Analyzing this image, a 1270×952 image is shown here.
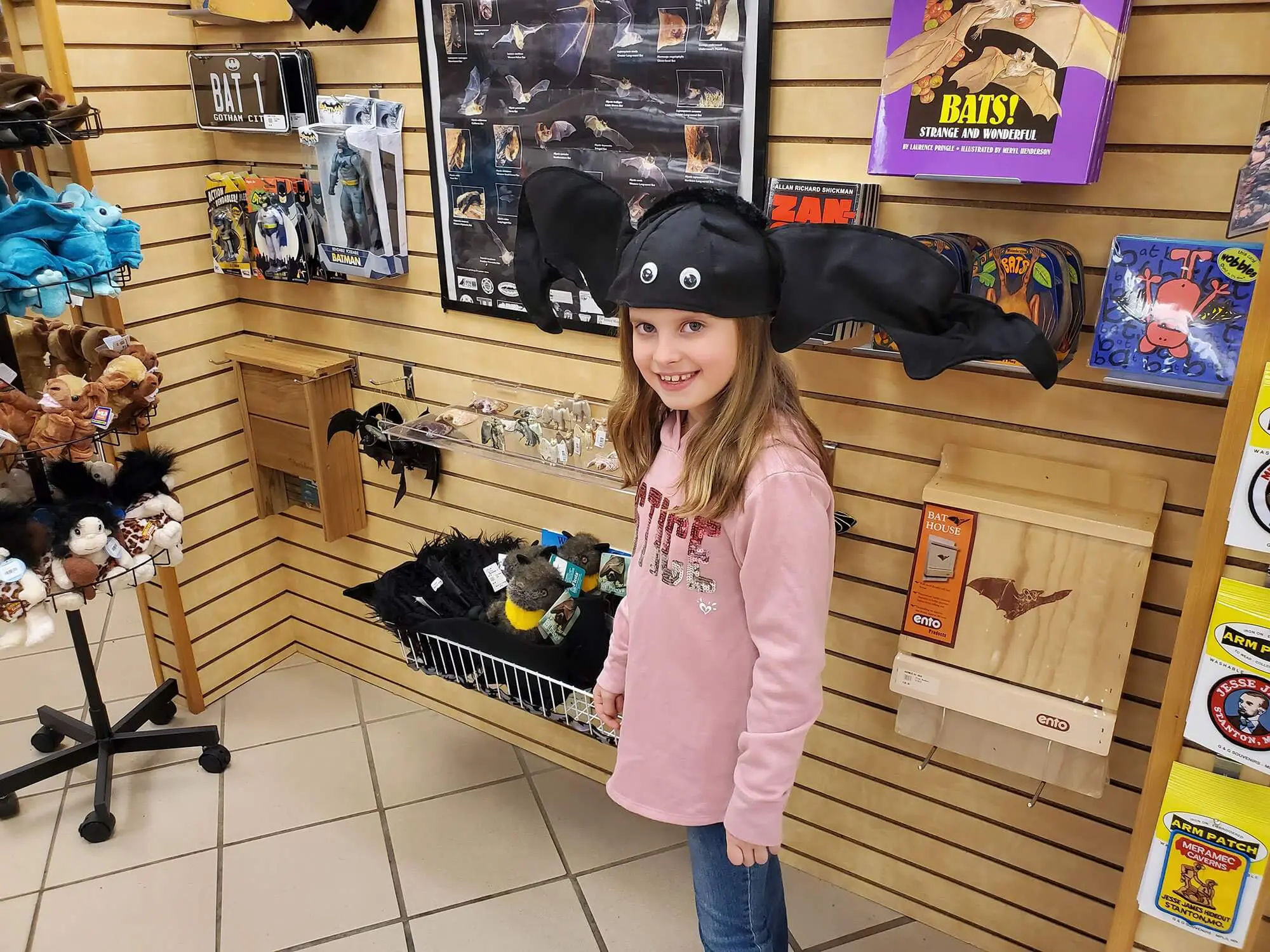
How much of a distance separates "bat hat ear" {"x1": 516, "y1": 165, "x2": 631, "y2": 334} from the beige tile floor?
1.52 meters

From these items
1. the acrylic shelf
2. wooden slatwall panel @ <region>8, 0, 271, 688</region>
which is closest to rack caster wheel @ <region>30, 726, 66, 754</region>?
wooden slatwall panel @ <region>8, 0, 271, 688</region>

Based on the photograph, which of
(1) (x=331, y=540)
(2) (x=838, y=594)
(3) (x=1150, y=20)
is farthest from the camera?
(1) (x=331, y=540)

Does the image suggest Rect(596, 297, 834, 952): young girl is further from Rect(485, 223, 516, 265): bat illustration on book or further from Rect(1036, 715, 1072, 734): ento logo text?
Rect(485, 223, 516, 265): bat illustration on book

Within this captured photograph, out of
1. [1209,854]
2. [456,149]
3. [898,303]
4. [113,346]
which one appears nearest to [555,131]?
[456,149]

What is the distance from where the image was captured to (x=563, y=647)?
80.7 inches

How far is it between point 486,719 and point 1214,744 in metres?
2.13

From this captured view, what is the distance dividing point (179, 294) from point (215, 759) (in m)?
1.38

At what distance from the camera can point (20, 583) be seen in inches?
79.1

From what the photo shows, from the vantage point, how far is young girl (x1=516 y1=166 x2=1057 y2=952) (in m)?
1.29

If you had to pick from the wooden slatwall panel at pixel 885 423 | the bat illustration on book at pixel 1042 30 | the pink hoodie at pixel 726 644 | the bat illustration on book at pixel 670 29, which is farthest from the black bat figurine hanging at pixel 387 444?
the bat illustration on book at pixel 1042 30

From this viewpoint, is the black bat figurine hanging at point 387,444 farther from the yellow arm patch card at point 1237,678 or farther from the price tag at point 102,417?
the yellow arm patch card at point 1237,678

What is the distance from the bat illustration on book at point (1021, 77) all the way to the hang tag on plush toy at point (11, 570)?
2.15 m

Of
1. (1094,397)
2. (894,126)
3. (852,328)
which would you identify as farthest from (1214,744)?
(894,126)

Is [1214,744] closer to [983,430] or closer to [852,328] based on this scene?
[983,430]
